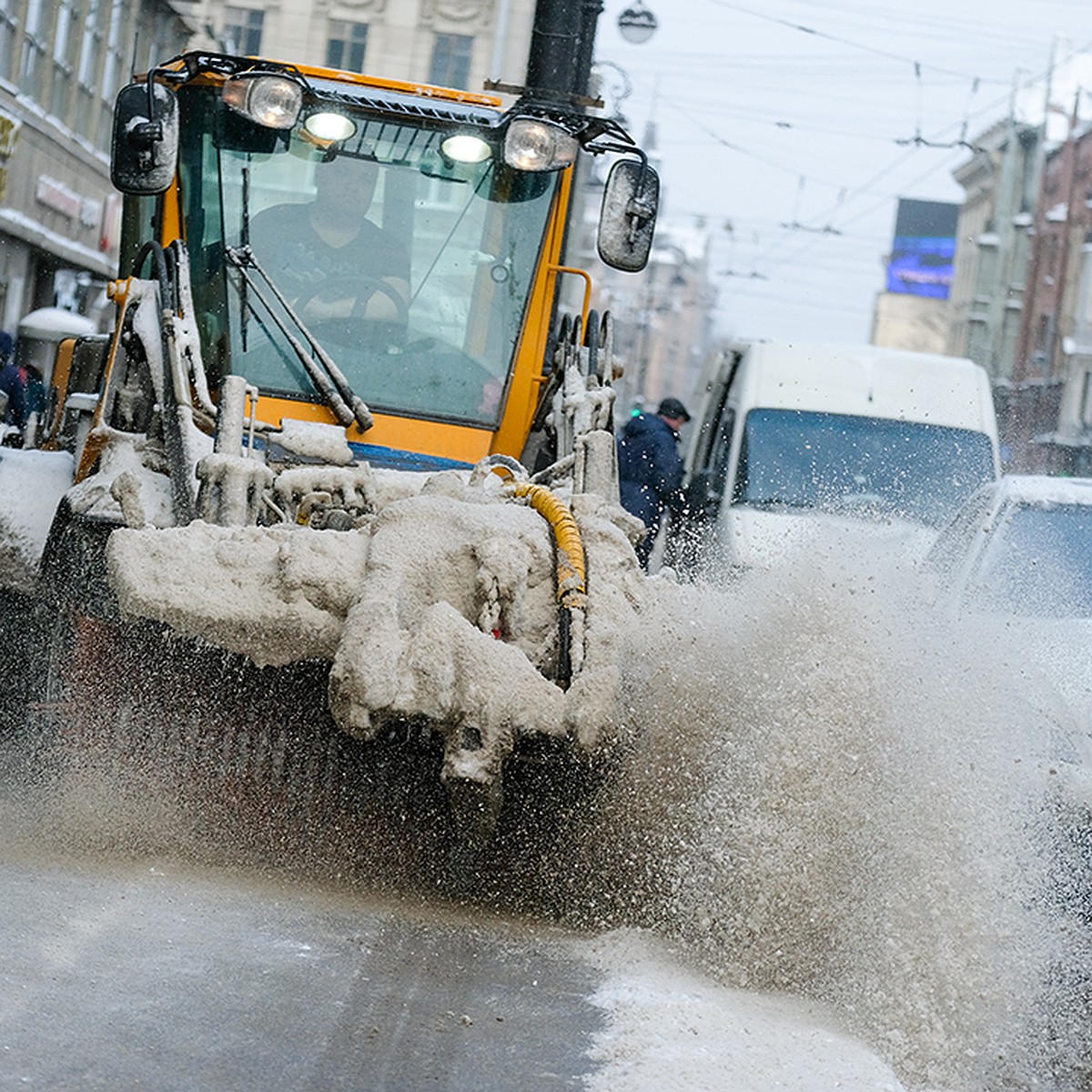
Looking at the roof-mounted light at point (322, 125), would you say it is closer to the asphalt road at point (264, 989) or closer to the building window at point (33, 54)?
the asphalt road at point (264, 989)

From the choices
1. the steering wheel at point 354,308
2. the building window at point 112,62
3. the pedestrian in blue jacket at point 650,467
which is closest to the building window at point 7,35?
the building window at point 112,62

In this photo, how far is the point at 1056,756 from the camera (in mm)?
5785

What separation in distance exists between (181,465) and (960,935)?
125 inches

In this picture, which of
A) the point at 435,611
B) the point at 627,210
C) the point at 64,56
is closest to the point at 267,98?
the point at 627,210

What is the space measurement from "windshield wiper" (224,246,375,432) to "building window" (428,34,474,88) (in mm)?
39452

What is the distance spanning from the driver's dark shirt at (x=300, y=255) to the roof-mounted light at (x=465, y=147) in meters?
0.51

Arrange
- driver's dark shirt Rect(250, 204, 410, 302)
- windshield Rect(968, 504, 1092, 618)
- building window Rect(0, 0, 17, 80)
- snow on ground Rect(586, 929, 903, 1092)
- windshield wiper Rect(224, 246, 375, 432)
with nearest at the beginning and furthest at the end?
snow on ground Rect(586, 929, 903, 1092) → windshield Rect(968, 504, 1092, 618) → windshield wiper Rect(224, 246, 375, 432) → driver's dark shirt Rect(250, 204, 410, 302) → building window Rect(0, 0, 17, 80)

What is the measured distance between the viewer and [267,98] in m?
7.58

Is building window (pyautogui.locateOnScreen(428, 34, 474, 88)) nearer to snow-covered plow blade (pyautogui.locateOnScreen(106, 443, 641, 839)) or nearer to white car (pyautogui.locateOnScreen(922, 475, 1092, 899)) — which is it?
white car (pyautogui.locateOnScreen(922, 475, 1092, 899))

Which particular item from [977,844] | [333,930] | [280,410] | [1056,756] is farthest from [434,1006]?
[280,410]

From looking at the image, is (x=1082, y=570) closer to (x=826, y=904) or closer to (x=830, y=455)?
(x=826, y=904)

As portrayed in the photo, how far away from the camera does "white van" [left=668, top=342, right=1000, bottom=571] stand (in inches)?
544

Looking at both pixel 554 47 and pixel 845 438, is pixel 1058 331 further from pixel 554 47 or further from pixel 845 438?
pixel 554 47

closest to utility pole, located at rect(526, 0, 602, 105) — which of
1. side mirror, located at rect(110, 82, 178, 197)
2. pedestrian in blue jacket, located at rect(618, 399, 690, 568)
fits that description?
pedestrian in blue jacket, located at rect(618, 399, 690, 568)
